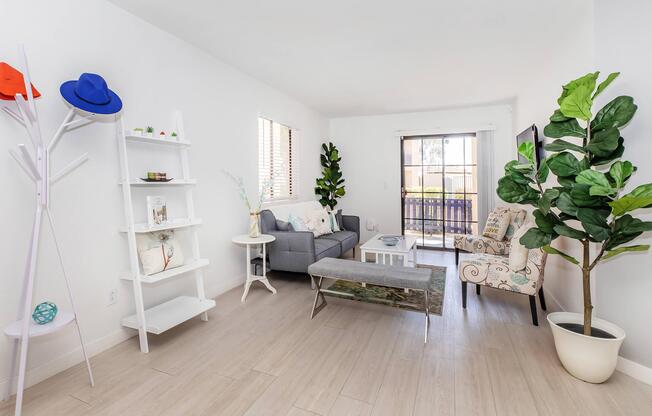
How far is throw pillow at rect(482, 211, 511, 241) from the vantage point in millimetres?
4160

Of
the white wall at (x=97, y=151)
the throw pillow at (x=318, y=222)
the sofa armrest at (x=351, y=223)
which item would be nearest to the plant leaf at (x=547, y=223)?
the throw pillow at (x=318, y=222)

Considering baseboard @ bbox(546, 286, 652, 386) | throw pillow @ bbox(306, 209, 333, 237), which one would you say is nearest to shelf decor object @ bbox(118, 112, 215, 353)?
throw pillow @ bbox(306, 209, 333, 237)

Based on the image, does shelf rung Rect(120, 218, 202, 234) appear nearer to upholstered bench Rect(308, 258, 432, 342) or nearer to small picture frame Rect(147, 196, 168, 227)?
small picture frame Rect(147, 196, 168, 227)

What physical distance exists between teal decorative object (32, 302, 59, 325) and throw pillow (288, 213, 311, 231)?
8.25 ft

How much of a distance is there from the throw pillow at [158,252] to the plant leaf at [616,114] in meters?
3.13

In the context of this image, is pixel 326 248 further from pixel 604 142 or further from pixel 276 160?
pixel 604 142

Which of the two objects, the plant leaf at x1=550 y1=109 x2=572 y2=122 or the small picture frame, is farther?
A: the small picture frame

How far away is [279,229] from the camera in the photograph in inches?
152

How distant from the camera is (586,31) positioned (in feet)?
7.29

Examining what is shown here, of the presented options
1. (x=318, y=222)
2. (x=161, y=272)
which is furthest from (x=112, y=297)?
(x=318, y=222)

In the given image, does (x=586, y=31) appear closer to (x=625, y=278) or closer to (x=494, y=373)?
(x=625, y=278)

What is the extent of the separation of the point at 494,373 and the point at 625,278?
41.6 inches

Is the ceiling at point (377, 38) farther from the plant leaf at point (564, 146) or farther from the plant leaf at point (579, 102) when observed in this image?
the plant leaf at point (564, 146)

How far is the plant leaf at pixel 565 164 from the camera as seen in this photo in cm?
177
